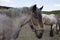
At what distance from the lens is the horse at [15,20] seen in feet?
16.7

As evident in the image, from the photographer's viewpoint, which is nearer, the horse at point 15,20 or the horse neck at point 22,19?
the horse at point 15,20

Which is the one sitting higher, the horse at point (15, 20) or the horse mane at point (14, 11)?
the horse mane at point (14, 11)

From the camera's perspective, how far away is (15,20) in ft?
17.7

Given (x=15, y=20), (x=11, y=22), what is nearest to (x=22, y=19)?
(x=15, y=20)

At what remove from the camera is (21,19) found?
5.54 m

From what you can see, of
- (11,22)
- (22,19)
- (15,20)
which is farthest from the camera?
(22,19)

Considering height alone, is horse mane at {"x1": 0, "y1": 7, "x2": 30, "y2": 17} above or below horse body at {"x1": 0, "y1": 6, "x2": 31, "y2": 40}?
above

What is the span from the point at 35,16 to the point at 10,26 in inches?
34.1

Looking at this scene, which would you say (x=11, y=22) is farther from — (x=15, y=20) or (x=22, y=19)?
(x=22, y=19)

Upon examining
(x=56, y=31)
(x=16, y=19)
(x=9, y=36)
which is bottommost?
(x=56, y=31)

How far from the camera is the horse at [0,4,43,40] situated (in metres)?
5.10

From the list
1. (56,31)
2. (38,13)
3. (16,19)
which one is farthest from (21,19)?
(56,31)

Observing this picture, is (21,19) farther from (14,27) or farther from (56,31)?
(56,31)

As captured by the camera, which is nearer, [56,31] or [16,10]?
[16,10]
